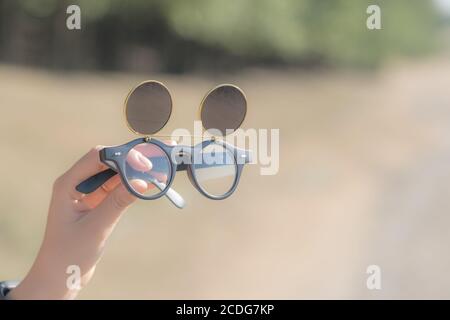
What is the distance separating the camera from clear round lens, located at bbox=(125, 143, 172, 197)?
121cm

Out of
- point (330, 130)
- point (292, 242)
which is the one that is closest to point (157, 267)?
point (292, 242)

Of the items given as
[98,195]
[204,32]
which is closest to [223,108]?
[98,195]

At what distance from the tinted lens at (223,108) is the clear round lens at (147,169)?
6.1 inches

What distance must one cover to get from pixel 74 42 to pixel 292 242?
6082 millimetres

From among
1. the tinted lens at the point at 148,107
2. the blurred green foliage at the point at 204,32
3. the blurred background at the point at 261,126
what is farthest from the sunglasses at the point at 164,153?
the blurred green foliage at the point at 204,32

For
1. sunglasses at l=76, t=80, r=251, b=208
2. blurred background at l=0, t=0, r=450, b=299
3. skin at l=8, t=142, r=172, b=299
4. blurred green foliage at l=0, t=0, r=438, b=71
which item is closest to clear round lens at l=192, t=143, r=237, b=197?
sunglasses at l=76, t=80, r=251, b=208

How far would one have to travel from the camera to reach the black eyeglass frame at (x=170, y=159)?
3.91ft

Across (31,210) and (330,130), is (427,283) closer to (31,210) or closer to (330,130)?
(31,210)

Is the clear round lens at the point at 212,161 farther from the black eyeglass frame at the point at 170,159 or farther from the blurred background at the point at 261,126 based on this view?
the blurred background at the point at 261,126

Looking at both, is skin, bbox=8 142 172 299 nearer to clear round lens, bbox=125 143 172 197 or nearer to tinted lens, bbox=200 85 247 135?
clear round lens, bbox=125 143 172 197

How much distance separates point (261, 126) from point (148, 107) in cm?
789

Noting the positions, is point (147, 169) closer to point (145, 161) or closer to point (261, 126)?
point (145, 161)

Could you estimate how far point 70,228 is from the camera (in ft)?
4.12

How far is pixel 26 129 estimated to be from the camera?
24.7ft
